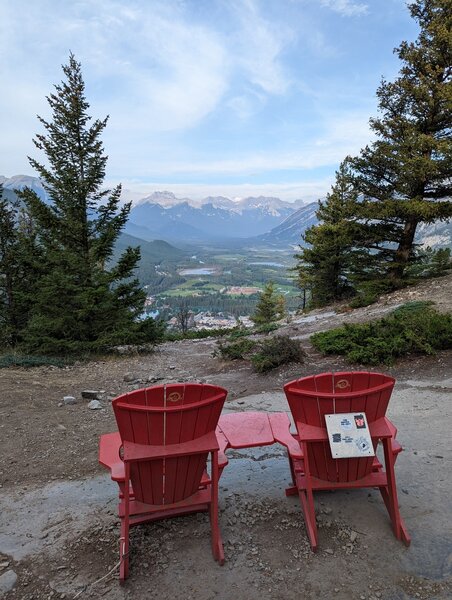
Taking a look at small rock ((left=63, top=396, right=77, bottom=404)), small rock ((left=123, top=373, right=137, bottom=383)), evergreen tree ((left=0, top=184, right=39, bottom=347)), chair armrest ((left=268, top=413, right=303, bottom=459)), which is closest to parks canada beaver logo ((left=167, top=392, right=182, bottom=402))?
chair armrest ((left=268, top=413, right=303, bottom=459))

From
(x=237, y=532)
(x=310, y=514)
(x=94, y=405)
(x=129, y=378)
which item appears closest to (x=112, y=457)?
(x=237, y=532)

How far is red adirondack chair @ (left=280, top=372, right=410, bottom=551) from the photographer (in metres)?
2.94

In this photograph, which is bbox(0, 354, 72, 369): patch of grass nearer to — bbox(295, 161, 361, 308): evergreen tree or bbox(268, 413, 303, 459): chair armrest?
bbox(268, 413, 303, 459): chair armrest

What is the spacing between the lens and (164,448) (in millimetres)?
2789

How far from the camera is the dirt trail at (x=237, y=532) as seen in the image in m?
2.62

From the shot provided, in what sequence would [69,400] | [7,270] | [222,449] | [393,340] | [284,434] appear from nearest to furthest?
[222,449] → [284,434] → [69,400] → [393,340] → [7,270]

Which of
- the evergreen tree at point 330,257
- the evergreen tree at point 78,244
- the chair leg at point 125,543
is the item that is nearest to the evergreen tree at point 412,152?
the evergreen tree at point 330,257

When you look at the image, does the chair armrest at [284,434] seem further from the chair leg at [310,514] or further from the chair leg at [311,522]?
the chair leg at [311,522]

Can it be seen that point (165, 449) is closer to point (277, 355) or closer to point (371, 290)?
point (277, 355)

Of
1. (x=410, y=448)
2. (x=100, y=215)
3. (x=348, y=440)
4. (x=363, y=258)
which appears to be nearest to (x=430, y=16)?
(x=363, y=258)

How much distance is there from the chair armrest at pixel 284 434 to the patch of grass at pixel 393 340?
4.38 m

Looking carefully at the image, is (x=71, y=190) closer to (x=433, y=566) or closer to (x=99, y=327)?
(x=99, y=327)

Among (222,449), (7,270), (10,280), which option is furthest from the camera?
(10,280)

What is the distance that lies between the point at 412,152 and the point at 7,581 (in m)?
16.5
